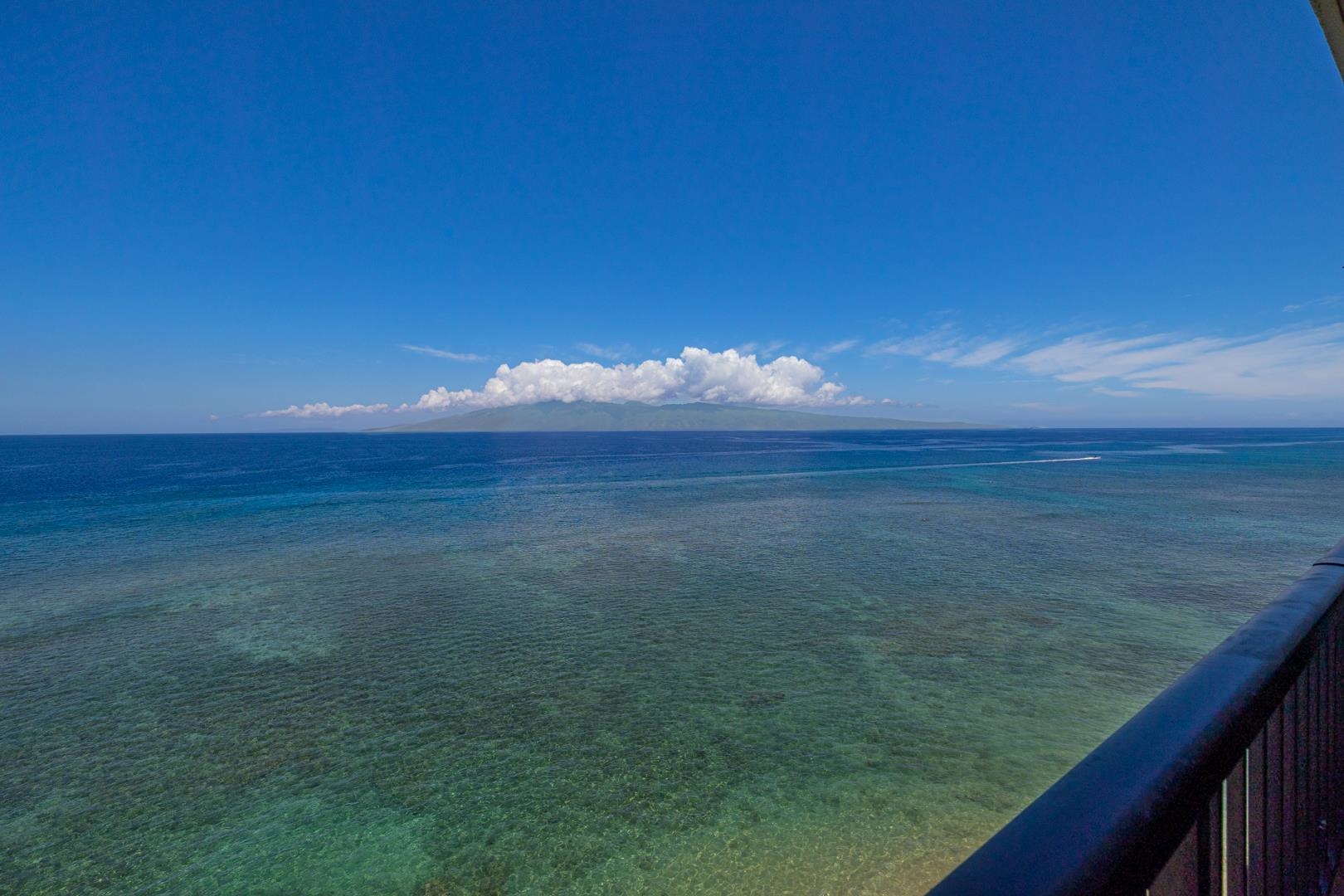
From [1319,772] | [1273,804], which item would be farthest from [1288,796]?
[1319,772]

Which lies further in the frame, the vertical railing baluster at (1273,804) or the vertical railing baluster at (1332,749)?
the vertical railing baluster at (1332,749)

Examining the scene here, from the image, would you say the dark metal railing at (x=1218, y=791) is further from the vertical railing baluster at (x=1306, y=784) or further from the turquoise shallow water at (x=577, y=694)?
the turquoise shallow water at (x=577, y=694)

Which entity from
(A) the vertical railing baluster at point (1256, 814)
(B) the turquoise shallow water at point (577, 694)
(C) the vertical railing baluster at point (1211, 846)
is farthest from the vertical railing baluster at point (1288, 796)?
(B) the turquoise shallow water at point (577, 694)

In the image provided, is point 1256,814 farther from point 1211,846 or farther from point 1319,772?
point 1319,772

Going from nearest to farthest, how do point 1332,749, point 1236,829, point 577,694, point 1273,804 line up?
point 1236,829
point 1273,804
point 1332,749
point 577,694

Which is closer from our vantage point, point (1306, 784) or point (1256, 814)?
point (1256, 814)

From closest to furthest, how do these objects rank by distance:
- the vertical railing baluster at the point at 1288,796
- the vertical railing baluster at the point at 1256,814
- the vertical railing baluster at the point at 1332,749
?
the vertical railing baluster at the point at 1256,814
the vertical railing baluster at the point at 1288,796
the vertical railing baluster at the point at 1332,749

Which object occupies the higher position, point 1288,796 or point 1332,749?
point 1288,796
